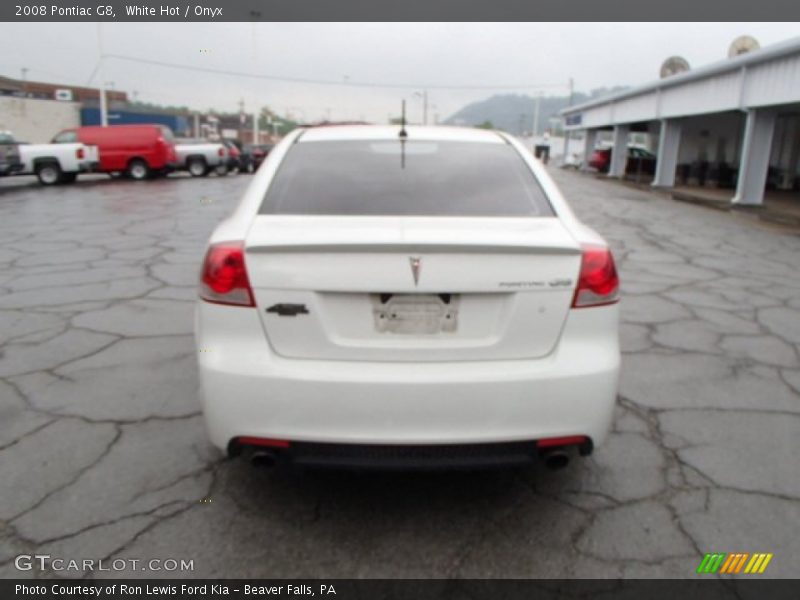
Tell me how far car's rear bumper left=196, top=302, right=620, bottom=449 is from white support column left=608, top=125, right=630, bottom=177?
1215 inches

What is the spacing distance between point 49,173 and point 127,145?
9.92ft

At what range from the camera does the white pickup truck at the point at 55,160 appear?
786 inches

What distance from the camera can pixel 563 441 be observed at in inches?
94.0

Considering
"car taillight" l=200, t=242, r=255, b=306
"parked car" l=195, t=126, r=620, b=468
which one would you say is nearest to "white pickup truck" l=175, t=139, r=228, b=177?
"car taillight" l=200, t=242, r=255, b=306

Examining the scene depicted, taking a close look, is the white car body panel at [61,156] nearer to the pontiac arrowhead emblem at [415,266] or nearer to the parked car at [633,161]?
the pontiac arrowhead emblem at [415,266]

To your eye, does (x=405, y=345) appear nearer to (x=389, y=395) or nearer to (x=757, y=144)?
(x=389, y=395)

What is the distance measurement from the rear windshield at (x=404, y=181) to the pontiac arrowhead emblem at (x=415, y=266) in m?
0.46

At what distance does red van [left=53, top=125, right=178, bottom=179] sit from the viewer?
22.1m

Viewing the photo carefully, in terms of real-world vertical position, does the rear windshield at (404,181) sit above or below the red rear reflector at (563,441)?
above

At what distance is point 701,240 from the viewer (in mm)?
10969

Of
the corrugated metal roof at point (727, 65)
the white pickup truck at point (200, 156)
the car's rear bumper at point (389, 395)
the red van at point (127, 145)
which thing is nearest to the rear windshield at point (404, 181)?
the car's rear bumper at point (389, 395)

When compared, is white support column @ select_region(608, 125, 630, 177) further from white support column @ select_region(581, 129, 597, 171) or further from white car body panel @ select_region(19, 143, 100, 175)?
white car body panel @ select_region(19, 143, 100, 175)
